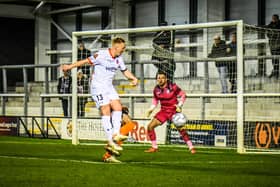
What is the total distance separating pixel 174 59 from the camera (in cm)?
2052

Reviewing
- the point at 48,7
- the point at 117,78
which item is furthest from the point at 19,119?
the point at 48,7

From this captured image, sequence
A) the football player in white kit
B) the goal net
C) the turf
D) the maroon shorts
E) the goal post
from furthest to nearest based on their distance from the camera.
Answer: the goal net → the maroon shorts → the goal post → the football player in white kit → the turf

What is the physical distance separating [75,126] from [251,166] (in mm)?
7069

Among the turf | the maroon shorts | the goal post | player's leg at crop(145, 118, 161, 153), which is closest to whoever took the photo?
the turf

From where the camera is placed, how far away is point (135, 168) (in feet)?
41.1

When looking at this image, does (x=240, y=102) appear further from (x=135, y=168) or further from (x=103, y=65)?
(x=135, y=168)

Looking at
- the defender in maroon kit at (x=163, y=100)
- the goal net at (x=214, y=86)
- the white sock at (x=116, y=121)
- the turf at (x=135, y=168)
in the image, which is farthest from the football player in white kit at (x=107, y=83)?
the goal net at (x=214, y=86)

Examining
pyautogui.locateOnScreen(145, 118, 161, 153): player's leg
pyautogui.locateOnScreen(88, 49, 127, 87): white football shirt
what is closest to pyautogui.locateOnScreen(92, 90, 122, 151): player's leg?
pyautogui.locateOnScreen(88, 49, 127, 87): white football shirt

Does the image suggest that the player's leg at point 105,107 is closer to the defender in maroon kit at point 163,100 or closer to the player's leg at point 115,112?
the player's leg at point 115,112

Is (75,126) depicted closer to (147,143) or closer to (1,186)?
(147,143)

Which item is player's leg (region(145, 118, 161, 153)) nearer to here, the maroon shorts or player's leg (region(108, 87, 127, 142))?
the maroon shorts

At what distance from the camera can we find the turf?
10539 mm

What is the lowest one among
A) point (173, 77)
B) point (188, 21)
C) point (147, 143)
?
point (147, 143)

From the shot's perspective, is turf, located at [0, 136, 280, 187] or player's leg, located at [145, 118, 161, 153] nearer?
turf, located at [0, 136, 280, 187]
